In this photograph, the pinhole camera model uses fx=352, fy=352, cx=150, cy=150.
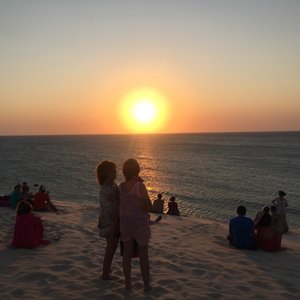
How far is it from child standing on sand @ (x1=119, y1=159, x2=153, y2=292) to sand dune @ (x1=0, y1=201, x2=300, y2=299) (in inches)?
35.0

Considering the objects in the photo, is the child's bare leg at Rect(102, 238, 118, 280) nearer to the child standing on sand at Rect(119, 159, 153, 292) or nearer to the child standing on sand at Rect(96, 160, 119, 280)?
the child standing on sand at Rect(96, 160, 119, 280)

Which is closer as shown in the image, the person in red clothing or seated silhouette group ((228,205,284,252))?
the person in red clothing

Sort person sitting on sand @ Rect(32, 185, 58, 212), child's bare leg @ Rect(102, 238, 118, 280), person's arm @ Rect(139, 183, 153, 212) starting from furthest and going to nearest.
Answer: person sitting on sand @ Rect(32, 185, 58, 212), child's bare leg @ Rect(102, 238, 118, 280), person's arm @ Rect(139, 183, 153, 212)

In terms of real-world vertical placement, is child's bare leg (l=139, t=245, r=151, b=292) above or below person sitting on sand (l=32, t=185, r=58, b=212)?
above

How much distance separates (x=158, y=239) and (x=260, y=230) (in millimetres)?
2981

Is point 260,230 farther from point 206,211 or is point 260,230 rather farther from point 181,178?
point 181,178

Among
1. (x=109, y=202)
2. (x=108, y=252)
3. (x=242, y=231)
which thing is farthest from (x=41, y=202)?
(x=109, y=202)

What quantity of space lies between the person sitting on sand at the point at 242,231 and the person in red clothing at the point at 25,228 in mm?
5325

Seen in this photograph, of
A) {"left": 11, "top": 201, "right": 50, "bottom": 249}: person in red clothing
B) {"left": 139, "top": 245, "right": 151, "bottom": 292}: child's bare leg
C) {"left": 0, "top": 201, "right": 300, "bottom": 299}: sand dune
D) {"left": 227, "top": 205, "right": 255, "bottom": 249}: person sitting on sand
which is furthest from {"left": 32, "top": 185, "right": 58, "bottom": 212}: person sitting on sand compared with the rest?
{"left": 139, "top": 245, "right": 151, "bottom": 292}: child's bare leg

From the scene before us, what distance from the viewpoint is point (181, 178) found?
165ft

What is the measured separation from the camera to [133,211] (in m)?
5.96

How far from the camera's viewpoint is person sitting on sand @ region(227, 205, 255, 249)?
9.70m

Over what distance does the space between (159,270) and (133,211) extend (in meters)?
2.24

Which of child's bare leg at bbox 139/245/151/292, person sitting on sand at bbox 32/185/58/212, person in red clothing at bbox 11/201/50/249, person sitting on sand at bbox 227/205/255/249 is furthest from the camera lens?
person sitting on sand at bbox 32/185/58/212
